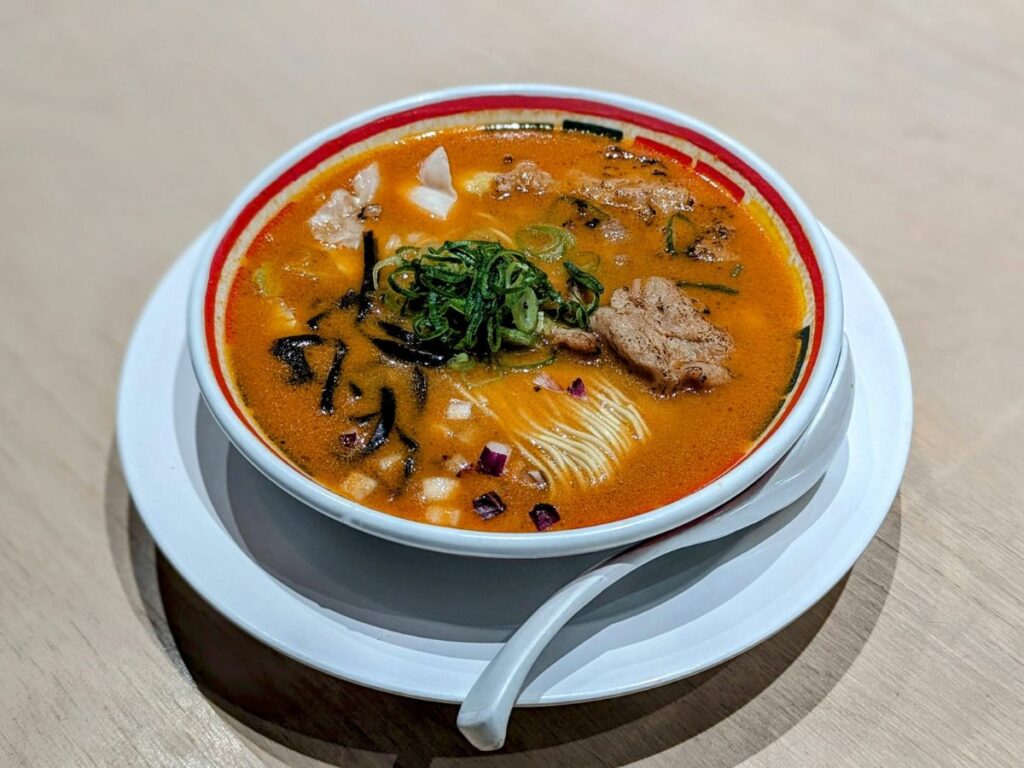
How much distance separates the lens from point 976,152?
2.73m

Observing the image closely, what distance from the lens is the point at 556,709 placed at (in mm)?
1660

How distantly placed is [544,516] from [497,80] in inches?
74.8

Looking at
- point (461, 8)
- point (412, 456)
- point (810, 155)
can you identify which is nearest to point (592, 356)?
point (412, 456)

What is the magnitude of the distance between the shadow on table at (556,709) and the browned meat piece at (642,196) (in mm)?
915

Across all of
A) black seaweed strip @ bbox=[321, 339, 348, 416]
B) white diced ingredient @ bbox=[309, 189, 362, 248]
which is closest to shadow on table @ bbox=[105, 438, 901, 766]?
black seaweed strip @ bbox=[321, 339, 348, 416]

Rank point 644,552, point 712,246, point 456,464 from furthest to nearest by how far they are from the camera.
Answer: point 712,246 → point 456,464 → point 644,552

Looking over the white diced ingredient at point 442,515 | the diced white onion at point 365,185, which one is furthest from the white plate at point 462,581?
the diced white onion at point 365,185

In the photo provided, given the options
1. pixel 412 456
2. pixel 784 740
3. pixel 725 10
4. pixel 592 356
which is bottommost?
pixel 784 740

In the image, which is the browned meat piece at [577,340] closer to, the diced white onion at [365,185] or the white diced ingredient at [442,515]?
the white diced ingredient at [442,515]

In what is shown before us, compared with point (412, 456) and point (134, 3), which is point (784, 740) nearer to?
point (412, 456)

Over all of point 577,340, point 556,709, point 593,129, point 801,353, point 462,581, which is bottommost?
point 556,709

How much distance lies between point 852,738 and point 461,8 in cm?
265

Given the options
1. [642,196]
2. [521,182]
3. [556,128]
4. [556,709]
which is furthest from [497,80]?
[556,709]

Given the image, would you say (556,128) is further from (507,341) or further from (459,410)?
(459,410)
